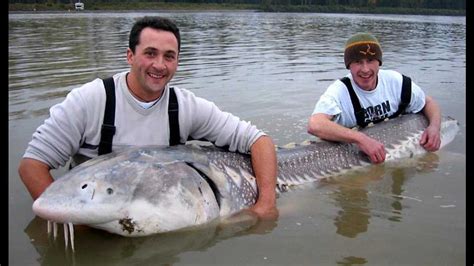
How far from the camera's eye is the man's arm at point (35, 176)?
11.5ft

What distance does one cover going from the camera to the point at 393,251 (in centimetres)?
337

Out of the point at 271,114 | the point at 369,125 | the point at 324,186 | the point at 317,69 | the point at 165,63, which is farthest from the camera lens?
the point at 317,69

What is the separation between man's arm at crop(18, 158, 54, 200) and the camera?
3490mm

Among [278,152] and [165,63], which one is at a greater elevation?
[165,63]

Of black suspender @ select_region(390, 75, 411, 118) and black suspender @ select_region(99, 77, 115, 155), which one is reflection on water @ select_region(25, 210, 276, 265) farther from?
black suspender @ select_region(390, 75, 411, 118)

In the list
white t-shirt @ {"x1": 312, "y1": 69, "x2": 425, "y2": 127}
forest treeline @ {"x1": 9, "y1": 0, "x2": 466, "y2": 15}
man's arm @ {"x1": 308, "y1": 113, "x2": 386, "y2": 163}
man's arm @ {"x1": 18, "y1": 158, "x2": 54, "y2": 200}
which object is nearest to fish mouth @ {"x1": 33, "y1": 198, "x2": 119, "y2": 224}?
man's arm @ {"x1": 18, "y1": 158, "x2": 54, "y2": 200}

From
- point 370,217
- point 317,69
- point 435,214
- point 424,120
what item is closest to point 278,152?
point 370,217

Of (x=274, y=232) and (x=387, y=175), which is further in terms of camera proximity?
(x=387, y=175)

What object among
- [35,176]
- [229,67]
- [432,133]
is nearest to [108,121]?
[35,176]

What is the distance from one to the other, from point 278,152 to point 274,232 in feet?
3.87

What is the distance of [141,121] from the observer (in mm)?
3857

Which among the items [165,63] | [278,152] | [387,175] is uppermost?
[165,63]

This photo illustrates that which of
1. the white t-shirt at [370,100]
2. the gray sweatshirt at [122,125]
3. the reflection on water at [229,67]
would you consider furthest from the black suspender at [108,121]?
the reflection on water at [229,67]

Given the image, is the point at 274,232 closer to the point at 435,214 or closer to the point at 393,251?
the point at 393,251
